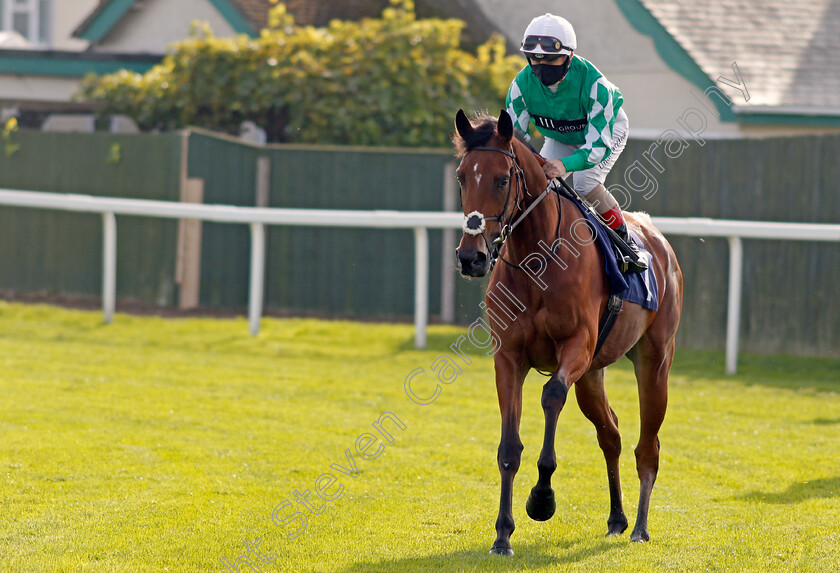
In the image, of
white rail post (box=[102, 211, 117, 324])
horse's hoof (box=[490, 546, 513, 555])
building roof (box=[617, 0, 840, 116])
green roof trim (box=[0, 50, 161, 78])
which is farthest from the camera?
green roof trim (box=[0, 50, 161, 78])

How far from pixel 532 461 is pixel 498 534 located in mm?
1861

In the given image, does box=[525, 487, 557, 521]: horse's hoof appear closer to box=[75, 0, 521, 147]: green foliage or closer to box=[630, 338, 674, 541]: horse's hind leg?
box=[630, 338, 674, 541]: horse's hind leg

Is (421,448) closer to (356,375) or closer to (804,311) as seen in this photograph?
(356,375)

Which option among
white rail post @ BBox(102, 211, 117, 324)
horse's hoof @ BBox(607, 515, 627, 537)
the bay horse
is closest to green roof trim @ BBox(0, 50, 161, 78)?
white rail post @ BBox(102, 211, 117, 324)

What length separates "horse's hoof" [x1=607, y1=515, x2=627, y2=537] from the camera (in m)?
5.21

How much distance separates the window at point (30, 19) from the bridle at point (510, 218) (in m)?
19.2

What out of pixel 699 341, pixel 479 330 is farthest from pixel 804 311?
pixel 479 330

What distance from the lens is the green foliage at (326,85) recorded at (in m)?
12.9

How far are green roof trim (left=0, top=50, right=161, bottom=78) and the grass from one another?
6576 millimetres

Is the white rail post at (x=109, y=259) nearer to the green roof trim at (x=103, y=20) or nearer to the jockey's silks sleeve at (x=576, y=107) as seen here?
the jockey's silks sleeve at (x=576, y=107)

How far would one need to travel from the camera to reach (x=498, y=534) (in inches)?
186

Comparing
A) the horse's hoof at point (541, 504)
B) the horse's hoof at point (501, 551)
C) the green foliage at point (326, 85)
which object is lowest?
the horse's hoof at point (501, 551)

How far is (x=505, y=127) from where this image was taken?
4.66 metres

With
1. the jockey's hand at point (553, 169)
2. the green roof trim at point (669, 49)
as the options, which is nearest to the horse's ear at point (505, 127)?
the jockey's hand at point (553, 169)
